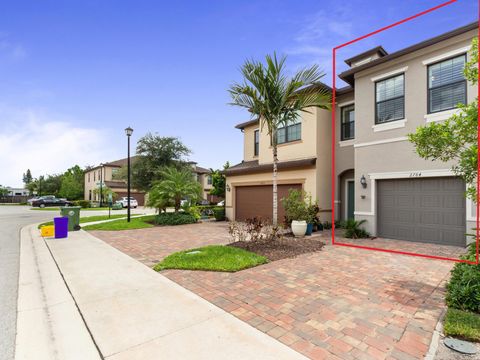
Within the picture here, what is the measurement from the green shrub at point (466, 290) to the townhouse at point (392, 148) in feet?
14.5

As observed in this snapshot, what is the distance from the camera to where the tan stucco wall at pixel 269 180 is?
1315cm

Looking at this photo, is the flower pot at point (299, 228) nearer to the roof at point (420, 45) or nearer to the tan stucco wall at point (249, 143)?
the roof at point (420, 45)

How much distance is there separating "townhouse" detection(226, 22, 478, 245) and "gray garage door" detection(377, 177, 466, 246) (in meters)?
0.03

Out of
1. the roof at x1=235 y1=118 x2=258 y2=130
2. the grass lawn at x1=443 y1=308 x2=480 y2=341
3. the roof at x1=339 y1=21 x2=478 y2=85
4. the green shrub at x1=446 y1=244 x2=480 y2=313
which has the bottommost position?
the grass lawn at x1=443 y1=308 x2=480 y2=341

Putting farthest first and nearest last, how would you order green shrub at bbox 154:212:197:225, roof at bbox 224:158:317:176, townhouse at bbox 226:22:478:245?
green shrub at bbox 154:212:197:225, roof at bbox 224:158:317:176, townhouse at bbox 226:22:478:245

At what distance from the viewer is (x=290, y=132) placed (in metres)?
15.0

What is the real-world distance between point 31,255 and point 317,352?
9286 mm

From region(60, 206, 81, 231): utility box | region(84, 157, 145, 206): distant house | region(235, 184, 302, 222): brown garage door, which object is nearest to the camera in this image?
region(60, 206, 81, 231): utility box

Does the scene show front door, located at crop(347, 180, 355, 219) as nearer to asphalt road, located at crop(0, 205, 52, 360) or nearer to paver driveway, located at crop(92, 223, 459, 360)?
paver driveway, located at crop(92, 223, 459, 360)

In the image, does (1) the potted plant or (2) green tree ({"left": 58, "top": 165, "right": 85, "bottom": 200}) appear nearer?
(1) the potted plant

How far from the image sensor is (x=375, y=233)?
10695 mm

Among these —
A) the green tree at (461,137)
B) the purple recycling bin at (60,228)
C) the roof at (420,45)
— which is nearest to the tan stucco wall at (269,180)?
the roof at (420,45)

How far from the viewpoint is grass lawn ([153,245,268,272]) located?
6.23 meters

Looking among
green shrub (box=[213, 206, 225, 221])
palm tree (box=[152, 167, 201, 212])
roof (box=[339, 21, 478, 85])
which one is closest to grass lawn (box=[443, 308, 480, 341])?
roof (box=[339, 21, 478, 85])
